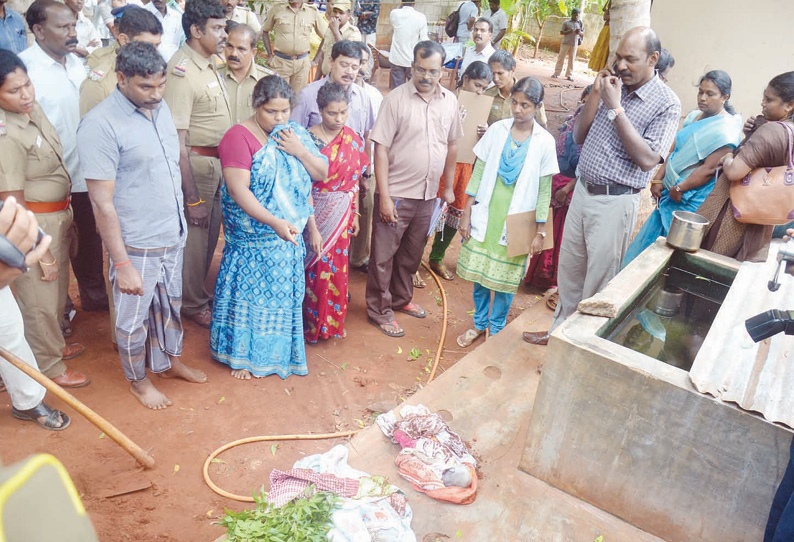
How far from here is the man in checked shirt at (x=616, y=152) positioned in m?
3.45

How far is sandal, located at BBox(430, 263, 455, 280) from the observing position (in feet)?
18.9

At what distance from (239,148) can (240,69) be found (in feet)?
3.70

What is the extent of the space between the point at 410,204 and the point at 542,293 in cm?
185

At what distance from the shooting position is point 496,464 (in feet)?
9.85

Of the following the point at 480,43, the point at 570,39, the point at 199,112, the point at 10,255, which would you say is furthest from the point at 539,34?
the point at 10,255

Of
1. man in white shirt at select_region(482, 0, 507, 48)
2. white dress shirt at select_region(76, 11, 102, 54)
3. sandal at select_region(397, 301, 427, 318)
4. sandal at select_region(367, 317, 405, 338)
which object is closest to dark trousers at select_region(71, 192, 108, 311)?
sandal at select_region(367, 317, 405, 338)

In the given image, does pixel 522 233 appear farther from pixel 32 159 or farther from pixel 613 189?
pixel 32 159

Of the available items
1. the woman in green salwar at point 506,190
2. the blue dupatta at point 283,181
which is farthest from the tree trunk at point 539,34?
the blue dupatta at point 283,181

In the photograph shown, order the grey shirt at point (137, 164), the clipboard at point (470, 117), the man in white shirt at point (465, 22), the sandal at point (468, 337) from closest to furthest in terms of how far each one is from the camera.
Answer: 1. the grey shirt at point (137, 164)
2. the sandal at point (468, 337)
3. the clipboard at point (470, 117)
4. the man in white shirt at point (465, 22)

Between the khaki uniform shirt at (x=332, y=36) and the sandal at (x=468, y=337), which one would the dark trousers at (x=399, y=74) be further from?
the sandal at (x=468, y=337)

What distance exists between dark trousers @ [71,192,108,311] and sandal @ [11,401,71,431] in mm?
1228

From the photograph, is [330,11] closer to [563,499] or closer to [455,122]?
[455,122]

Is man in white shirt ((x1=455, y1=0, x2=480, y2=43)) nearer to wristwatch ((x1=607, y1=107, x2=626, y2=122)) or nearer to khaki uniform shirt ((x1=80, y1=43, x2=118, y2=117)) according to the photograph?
wristwatch ((x1=607, y1=107, x2=626, y2=122))

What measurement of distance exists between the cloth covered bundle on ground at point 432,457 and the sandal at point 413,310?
1788 mm
